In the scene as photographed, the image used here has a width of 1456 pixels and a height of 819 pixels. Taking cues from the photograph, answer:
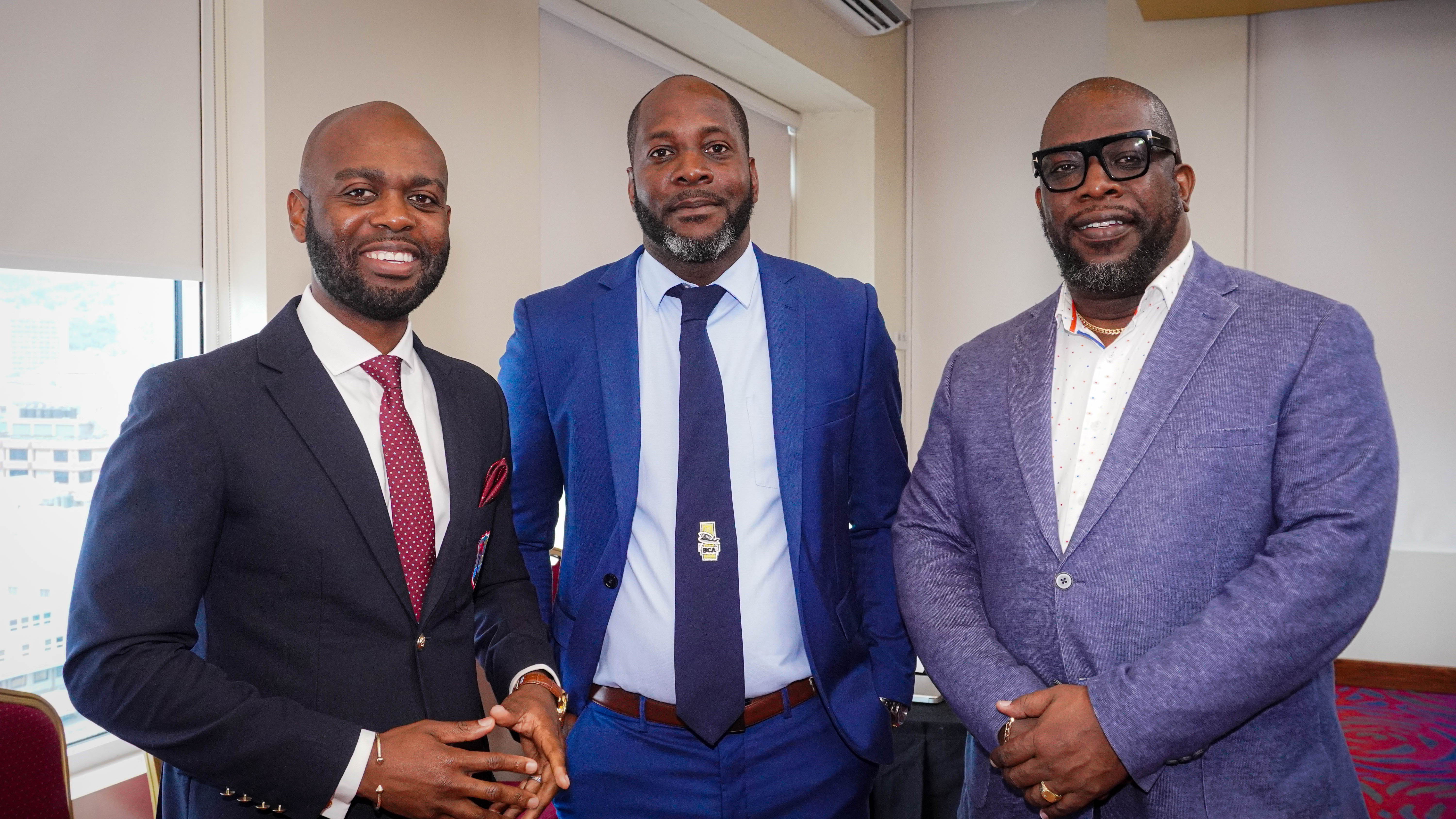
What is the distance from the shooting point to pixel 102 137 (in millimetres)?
2125

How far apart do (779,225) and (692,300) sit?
4.04m

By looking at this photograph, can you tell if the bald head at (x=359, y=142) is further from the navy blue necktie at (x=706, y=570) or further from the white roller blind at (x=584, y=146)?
the white roller blind at (x=584, y=146)

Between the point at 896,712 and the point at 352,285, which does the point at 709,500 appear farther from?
the point at 352,285

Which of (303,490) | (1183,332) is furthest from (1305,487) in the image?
(303,490)

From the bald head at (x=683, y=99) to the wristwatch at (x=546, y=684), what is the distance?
101cm

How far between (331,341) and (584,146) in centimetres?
262

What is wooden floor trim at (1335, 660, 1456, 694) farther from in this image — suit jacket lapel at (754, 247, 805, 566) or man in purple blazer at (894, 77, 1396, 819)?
A: suit jacket lapel at (754, 247, 805, 566)

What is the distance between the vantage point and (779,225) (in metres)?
5.83

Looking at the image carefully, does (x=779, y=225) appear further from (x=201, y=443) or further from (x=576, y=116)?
(x=201, y=443)

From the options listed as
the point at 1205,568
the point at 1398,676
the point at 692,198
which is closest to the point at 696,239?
the point at 692,198

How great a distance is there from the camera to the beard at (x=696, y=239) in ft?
6.25

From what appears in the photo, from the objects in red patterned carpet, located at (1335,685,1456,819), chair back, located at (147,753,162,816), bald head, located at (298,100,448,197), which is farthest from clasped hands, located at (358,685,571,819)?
red patterned carpet, located at (1335,685,1456,819)

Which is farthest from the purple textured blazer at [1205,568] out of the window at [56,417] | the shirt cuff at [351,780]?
the window at [56,417]

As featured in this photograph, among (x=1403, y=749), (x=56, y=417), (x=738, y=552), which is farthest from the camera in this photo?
(x=1403, y=749)
